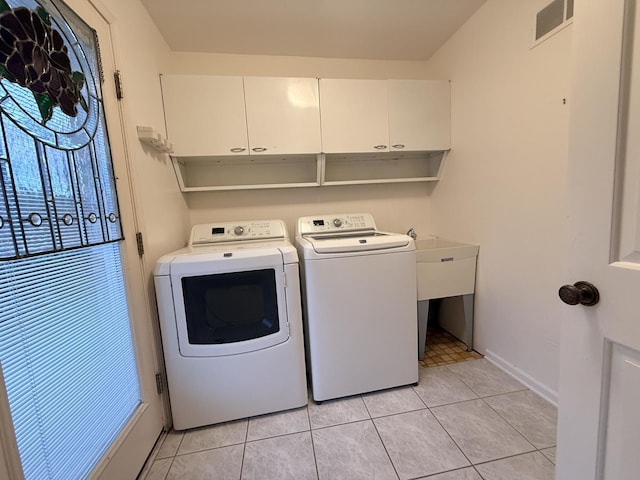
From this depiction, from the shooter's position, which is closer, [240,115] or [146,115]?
[146,115]

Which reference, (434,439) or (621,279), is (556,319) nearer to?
(434,439)

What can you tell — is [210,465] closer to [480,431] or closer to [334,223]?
[480,431]

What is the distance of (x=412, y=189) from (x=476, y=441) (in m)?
1.92

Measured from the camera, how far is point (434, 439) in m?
1.40

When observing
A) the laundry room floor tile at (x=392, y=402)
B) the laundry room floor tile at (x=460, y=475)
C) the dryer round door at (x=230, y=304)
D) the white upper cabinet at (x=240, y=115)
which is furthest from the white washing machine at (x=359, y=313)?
the white upper cabinet at (x=240, y=115)

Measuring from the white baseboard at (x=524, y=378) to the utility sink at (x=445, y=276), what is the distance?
0.27 metres

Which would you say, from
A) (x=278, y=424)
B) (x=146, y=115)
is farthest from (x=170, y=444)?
(x=146, y=115)

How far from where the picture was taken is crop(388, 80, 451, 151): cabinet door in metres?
2.15

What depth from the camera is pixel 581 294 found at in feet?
2.21

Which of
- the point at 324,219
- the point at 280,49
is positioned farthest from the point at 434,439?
the point at 280,49

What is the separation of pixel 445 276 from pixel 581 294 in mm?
1382

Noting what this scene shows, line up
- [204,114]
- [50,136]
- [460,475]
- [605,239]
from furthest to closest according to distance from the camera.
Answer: [204,114]
[460,475]
[50,136]
[605,239]

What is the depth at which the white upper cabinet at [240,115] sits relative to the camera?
1.90 m

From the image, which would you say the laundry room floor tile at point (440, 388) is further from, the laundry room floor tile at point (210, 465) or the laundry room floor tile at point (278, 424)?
the laundry room floor tile at point (210, 465)
